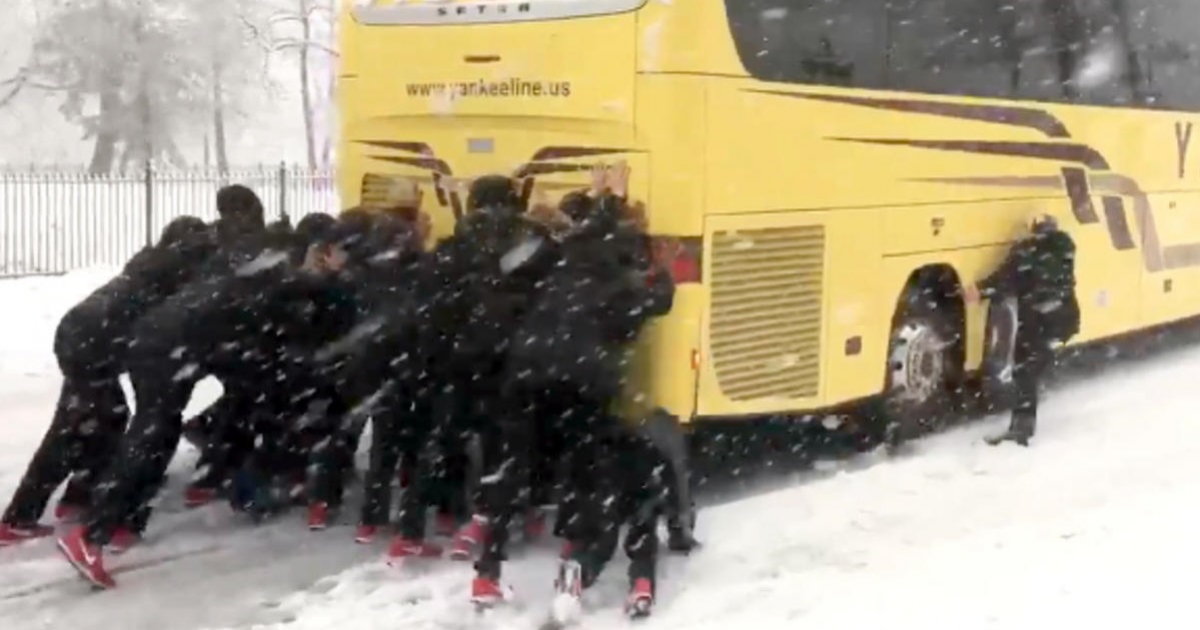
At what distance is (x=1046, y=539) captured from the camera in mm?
7996

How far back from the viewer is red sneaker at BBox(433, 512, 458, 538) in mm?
8008

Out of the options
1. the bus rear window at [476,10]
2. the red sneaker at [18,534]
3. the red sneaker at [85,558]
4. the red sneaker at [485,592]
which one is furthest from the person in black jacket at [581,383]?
the red sneaker at [18,534]

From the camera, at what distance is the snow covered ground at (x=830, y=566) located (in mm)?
6828

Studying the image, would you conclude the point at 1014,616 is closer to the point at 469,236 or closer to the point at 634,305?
the point at 634,305

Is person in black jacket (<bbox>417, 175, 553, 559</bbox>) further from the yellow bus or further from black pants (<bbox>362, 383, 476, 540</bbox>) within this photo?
the yellow bus

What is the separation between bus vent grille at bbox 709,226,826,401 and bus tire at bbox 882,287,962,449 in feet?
3.87

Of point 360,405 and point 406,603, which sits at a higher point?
point 360,405

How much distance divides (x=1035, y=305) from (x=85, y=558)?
20.5 feet

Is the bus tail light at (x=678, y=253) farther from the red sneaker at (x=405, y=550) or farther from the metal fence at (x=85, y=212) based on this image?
the metal fence at (x=85, y=212)

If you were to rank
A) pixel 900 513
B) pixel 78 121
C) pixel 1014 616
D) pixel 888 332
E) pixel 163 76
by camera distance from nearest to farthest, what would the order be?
pixel 1014 616
pixel 900 513
pixel 888 332
pixel 163 76
pixel 78 121

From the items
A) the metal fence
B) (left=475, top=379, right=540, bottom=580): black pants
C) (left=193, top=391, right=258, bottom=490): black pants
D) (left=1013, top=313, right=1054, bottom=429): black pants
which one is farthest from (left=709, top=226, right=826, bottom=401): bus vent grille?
the metal fence

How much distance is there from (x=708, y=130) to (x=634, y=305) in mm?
1650

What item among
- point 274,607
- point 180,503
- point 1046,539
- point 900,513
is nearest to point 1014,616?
point 1046,539

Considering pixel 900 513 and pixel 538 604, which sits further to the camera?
pixel 900 513
